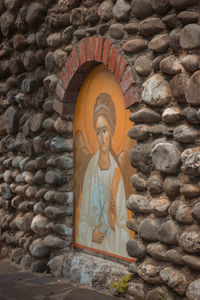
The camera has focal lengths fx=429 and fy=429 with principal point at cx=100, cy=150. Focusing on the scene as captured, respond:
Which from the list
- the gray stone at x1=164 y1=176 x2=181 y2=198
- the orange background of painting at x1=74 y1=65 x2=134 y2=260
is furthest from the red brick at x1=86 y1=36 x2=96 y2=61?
the gray stone at x1=164 y1=176 x2=181 y2=198

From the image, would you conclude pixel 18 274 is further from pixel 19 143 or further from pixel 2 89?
pixel 2 89

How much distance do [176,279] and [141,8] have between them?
6.28 feet

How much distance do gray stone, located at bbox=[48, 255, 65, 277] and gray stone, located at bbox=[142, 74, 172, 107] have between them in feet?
6.19

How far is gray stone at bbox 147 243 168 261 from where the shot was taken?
291cm

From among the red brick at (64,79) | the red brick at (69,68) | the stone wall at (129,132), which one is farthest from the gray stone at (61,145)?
the red brick at (69,68)

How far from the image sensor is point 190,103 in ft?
9.09

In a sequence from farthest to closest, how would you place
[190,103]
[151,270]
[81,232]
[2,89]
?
[2,89] → [81,232] → [151,270] → [190,103]

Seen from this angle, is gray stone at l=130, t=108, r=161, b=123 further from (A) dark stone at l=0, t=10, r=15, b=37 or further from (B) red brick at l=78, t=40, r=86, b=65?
(A) dark stone at l=0, t=10, r=15, b=37

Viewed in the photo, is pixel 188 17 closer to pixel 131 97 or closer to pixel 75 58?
pixel 131 97

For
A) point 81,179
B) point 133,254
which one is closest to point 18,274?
point 81,179

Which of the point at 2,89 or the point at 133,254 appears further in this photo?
the point at 2,89

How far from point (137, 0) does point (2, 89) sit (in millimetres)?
2739

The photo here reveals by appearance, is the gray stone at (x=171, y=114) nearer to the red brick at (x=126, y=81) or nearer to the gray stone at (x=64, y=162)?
the red brick at (x=126, y=81)

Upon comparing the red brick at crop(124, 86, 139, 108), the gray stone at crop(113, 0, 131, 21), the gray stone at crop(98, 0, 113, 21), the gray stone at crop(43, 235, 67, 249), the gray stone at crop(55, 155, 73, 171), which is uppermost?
the gray stone at crop(98, 0, 113, 21)
